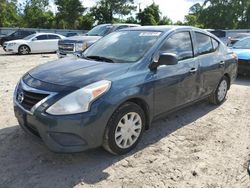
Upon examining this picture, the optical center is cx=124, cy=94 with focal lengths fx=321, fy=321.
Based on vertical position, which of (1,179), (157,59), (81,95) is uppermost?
(157,59)

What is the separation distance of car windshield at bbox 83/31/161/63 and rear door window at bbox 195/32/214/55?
1.06 metres

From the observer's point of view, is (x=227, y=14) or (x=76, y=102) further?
(x=227, y=14)

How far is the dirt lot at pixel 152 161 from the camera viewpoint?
12.0 ft

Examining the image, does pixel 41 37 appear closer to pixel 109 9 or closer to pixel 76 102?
pixel 76 102

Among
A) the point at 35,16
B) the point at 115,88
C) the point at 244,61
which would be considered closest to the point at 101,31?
the point at 244,61

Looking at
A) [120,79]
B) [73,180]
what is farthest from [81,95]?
[73,180]

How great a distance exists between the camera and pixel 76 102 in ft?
12.0

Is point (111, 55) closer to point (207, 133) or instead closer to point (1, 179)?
point (207, 133)

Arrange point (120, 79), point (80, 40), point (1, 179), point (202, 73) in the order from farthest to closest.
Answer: point (80, 40)
point (202, 73)
point (120, 79)
point (1, 179)

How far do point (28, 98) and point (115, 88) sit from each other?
108cm

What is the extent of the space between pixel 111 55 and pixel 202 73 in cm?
176

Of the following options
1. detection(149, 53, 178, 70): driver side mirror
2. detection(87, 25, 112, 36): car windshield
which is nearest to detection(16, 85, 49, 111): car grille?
detection(149, 53, 178, 70): driver side mirror

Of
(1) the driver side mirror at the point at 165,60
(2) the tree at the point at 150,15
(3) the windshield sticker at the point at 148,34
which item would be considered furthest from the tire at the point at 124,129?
(2) the tree at the point at 150,15

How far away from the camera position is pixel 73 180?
3639 millimetres
